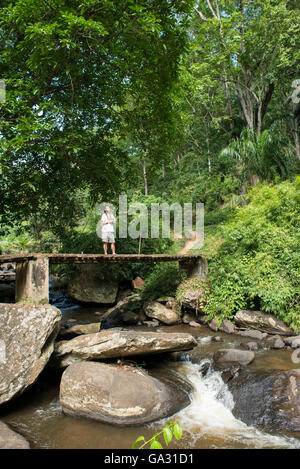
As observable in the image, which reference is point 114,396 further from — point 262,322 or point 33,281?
point 262,322

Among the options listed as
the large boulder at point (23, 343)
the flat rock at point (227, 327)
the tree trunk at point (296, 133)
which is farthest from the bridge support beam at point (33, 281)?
the tree trunk at point (296, 133)

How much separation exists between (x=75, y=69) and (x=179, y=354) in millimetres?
7216

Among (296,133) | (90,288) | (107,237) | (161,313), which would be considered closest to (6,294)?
(90,288)

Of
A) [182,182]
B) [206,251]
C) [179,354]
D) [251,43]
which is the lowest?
[179,354]

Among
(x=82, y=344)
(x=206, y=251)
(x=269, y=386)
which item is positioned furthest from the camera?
(x=206, y=251)

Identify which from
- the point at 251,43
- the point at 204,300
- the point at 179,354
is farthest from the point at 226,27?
the point at 179,354

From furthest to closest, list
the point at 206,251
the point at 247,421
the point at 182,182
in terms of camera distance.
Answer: the point at 182,182
the point at 206,251
the point at 247,421

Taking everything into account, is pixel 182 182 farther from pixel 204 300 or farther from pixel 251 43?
pixel 204 300

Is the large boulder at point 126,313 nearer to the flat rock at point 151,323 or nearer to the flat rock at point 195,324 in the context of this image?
the flat rock at point 151,323

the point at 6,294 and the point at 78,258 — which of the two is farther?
the point at 6,294

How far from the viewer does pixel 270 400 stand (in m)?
4.56

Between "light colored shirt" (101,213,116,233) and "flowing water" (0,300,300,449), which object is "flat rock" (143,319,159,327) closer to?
"light colored shirt" (101,213,116,233)

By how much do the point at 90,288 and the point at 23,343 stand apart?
7006 mm
